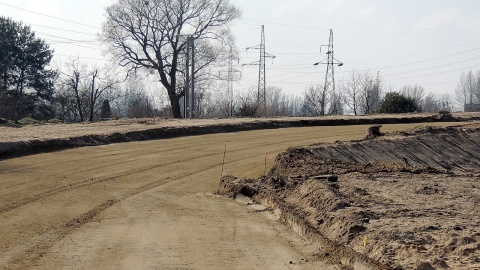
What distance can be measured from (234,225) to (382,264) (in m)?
4.46

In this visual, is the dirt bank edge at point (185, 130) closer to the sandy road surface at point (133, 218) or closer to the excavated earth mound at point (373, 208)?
the sandy road surface at point (133, 218)

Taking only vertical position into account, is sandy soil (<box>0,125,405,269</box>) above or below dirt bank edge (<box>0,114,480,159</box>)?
below

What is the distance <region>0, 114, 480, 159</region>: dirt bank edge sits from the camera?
23.5 meters

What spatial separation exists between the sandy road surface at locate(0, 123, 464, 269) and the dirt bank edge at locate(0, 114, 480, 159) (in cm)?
117

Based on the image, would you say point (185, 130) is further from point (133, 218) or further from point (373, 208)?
point (373, 208)

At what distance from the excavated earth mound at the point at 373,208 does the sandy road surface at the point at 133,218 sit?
502 millimetres

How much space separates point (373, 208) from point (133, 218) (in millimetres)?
4608

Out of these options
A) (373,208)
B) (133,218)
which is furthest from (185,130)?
(373,208)

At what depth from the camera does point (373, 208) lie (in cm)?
1114

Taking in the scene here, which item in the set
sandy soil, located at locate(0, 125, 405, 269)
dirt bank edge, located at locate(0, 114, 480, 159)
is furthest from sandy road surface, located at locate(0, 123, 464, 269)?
dirt bank edge, located at locate(0, 114, 480, 159)

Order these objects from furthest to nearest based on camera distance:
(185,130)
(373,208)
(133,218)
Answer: (185,130) < (133,218) < (373,208)

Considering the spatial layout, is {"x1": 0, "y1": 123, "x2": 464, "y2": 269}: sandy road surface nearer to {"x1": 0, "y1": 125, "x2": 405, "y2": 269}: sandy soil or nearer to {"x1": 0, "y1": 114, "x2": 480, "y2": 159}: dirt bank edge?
{"x1": 0, "y1": 125, "x2": 405, "y2": 269}: sandy soil

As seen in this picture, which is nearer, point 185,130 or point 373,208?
point 373,208

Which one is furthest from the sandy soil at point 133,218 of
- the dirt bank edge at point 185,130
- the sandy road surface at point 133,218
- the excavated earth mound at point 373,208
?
the dirt bank edge at point 185,130
